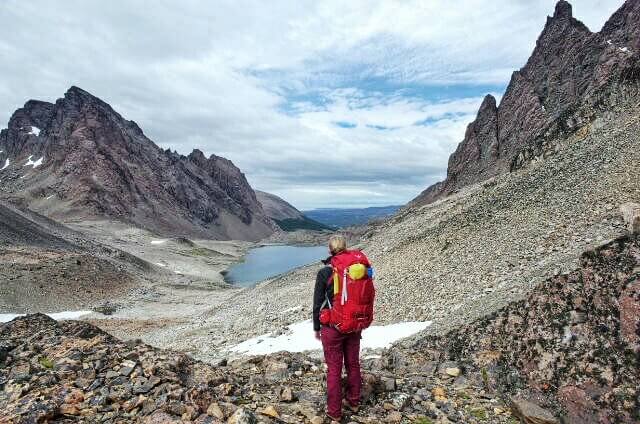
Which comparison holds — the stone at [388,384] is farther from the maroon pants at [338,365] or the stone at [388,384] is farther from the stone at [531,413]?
the stone at [531,413]

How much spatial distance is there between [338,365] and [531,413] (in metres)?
3.62

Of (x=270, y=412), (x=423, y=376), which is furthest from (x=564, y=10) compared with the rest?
(x=270, y=412)

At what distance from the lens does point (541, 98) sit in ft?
359

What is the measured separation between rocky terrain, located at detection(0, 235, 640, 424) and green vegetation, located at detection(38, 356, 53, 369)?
0.12 ft

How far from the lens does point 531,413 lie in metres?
8.18

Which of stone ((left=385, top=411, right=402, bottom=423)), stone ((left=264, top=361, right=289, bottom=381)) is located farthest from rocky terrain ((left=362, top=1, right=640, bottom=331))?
stone ((left=385, top=411, right=402, bottom=423))

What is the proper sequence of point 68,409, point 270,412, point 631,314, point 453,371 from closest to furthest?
point 68,409 → point 270,412 → point 631,314 → point 453,371

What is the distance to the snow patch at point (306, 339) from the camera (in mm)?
17672

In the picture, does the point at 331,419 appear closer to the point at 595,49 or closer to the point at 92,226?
the point at 595,49

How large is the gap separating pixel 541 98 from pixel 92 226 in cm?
14063

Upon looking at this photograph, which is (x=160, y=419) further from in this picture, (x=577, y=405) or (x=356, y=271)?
(x=577, y=405)

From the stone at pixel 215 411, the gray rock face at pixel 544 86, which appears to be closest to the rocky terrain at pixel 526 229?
the stone at pixel 215 411

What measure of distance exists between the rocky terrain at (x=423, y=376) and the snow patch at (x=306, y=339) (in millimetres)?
5633

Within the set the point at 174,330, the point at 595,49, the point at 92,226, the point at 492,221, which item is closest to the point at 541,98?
the point at 595,49
